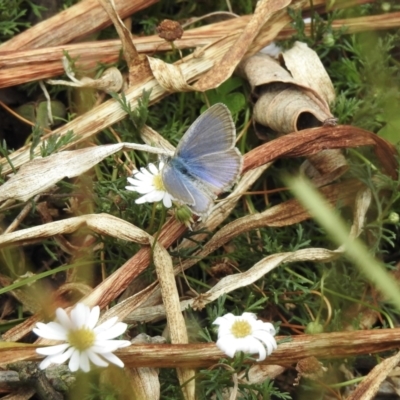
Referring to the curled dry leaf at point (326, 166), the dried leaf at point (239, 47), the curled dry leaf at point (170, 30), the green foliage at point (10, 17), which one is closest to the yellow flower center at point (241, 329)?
the curled dry leaf at point (326, 166)

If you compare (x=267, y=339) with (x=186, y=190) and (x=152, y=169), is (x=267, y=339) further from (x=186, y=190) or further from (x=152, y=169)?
(x=152, y=169)

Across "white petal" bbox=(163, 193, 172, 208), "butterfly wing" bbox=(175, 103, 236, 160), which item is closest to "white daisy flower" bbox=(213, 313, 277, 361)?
"white petal" bbox=(163, 193, 172, 208)

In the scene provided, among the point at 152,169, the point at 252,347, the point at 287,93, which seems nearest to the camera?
the point at 252,347

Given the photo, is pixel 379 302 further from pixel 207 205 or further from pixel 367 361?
pixel 207 205

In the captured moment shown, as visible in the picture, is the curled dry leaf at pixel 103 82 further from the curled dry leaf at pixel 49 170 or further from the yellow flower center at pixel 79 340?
the yellow flower center at pixel 79 340

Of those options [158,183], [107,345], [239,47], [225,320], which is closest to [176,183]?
[158,183]

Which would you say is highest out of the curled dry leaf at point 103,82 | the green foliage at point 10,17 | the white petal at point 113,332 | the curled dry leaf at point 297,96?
the green foliage at point 10,17

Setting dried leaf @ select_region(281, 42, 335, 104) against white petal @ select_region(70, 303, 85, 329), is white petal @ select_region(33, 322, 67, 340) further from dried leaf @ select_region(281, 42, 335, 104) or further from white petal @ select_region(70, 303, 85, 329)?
dried leaf @ select_region(281, 42, 335, 104)
